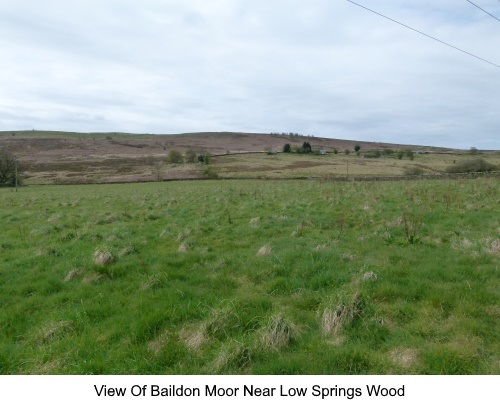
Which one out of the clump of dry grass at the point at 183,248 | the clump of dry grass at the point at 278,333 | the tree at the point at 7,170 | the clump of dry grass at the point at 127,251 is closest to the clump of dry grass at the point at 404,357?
the clump of dry grass at the point at 278,333

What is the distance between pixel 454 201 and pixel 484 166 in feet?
170

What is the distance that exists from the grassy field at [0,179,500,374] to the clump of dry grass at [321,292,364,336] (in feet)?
0.05

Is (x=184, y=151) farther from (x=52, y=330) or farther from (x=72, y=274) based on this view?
(x=52, y=330)

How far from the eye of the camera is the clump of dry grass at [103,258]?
7.92m

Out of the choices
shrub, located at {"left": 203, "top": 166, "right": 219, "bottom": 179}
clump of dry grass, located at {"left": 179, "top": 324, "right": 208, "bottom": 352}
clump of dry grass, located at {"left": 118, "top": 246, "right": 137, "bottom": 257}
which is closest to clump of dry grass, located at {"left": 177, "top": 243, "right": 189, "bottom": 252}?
clump of dry grass, located at {"left": 118, "top": 246, "right": 137, "bottom": 257}

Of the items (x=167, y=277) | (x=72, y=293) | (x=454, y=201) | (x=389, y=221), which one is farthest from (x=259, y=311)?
(x=454, y=201)

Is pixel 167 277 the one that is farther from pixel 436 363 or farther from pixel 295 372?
pixel 436 363

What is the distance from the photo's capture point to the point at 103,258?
8.02m

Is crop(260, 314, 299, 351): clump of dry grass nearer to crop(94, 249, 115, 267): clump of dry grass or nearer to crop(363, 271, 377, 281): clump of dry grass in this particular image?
crop(363, 271, 377, 281): clump of dry grass

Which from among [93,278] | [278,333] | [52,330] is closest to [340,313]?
[278,333]

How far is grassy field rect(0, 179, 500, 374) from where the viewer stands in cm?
425

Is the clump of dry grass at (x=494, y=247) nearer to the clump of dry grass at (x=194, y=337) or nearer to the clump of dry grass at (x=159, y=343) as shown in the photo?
the clump of dry grass at (x=194, y=337)

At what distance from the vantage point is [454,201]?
15578mm

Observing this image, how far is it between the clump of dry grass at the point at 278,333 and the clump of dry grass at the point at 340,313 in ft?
1.46
